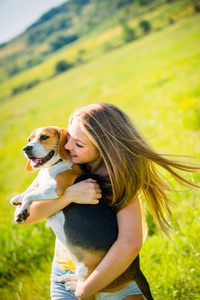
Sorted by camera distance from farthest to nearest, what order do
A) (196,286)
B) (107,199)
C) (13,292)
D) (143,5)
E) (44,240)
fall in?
(143,5) < (44,240) < (13,292) < (196,286) < (107,199)

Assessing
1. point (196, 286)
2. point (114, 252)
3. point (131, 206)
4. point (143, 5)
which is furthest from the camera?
point (143, 5)

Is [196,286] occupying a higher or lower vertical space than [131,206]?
lower

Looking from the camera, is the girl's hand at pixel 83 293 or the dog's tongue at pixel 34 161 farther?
the dog's tongue at pixel 34 161

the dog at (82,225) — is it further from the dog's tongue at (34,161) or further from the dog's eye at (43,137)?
the dog's eye at (43,137)

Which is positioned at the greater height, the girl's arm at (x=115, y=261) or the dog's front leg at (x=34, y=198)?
the dog's front leg at (x=34, y=198)

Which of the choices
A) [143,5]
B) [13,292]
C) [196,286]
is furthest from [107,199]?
[143,5]

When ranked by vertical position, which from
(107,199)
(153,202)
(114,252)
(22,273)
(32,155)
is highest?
(32,155)

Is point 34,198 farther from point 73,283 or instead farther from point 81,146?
point 73,283

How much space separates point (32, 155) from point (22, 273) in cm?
220

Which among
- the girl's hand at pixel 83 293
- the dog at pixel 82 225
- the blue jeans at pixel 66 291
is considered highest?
the dog at pixel 82 225

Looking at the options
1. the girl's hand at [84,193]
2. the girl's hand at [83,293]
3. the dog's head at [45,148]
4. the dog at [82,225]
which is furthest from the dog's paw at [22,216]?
the girl's hand at [83,293]

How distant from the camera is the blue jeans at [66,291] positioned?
2008 millimetres

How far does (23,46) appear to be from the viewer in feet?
412

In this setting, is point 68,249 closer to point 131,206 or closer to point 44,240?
point 131,206
